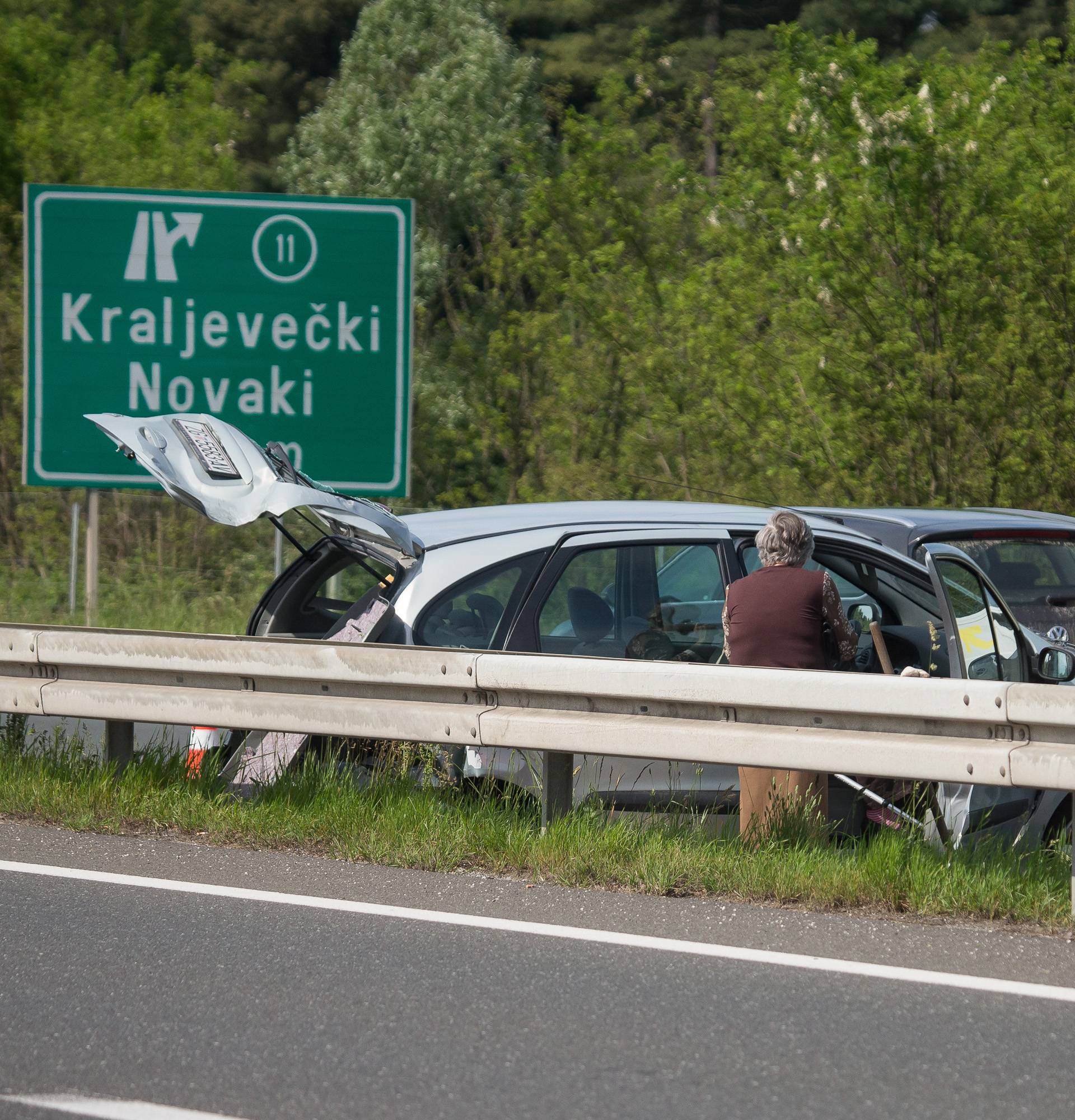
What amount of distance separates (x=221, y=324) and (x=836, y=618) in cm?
918

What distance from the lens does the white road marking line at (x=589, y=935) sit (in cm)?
516

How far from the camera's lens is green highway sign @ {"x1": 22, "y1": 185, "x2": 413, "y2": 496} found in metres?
14.6

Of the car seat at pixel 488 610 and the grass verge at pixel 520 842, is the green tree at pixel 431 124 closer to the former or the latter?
the grass verge at pixel 520 842

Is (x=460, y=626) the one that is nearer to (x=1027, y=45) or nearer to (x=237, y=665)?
(x=237, y=665)

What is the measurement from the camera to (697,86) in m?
32.0

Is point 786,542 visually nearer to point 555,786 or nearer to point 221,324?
point 555,786

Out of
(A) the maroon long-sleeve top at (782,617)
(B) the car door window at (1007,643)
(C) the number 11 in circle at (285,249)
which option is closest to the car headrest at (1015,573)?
(B) the car door window at (1007,643)

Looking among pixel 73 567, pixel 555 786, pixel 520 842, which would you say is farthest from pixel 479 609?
pixel 73 567

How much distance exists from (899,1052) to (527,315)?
2423 cm

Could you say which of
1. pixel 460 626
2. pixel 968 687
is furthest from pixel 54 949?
pixel 968 687

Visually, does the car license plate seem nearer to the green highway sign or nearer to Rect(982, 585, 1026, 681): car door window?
Rect(982, 585, 1026, 681): car door window

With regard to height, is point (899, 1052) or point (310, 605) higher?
point (310, 605)

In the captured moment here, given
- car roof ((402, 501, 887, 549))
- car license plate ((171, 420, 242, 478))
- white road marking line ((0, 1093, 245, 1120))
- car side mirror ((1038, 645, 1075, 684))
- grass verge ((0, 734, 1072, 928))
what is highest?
car license plate ((171, 420, 242, 478))

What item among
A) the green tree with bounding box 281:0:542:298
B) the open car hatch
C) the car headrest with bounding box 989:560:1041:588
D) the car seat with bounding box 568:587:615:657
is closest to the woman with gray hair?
the car seat with bounding box 568:587:615:657
